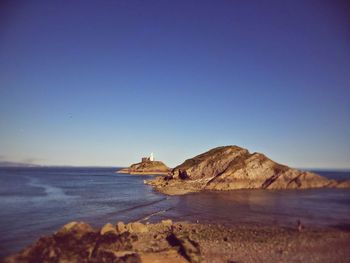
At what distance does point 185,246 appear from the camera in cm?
2625

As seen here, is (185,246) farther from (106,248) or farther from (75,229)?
(75,229)

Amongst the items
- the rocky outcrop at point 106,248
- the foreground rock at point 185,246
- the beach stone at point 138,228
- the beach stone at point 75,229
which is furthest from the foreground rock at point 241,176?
the beach stone at point 75,229

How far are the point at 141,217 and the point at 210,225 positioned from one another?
12.9m

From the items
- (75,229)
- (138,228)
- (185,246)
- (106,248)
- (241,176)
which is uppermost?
(241,176)

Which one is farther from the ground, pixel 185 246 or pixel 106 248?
pixel 185 246

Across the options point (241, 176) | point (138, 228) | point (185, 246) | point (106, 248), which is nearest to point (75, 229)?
point (106, 248)

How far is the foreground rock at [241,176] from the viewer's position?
86312 mm

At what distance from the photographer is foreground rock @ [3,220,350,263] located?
24297 millimetres

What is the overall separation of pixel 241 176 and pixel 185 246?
65.1 m

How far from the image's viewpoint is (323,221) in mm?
40625

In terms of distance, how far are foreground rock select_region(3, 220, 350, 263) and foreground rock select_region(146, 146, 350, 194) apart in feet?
160

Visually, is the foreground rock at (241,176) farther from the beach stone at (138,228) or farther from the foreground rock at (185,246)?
the foreground rock at (185,246)

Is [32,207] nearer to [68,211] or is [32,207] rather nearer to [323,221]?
[68,211]

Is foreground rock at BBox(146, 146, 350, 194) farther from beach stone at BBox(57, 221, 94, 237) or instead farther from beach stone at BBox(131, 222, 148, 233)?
beach stone at BBox(57, 221, 94, 237)
